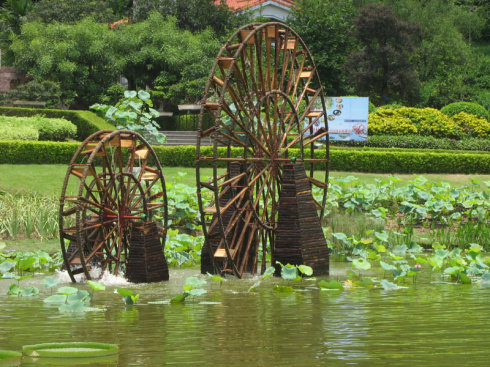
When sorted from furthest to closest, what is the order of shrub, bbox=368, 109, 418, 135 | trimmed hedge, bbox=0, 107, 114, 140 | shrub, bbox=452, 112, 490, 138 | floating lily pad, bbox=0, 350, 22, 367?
shrub, bbox=452, 112, 490, 138, shrub, bbox=368, 109, 418, 135, trimmed hedge, bbox=0, 107, 114, 140, floating lily pad, bbox=0, 350, 22, 367

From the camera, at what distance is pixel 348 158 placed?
21953 millimetres

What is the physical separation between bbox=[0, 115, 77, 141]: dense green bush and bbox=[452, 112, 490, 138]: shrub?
14.5 metres

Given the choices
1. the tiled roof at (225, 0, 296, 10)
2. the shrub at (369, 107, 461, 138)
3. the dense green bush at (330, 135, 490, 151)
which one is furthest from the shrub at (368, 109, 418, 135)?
the tiled roof at (225, 0, 296, 10)

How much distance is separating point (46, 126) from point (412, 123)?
13293 millimetres

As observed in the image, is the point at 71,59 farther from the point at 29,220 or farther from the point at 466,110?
the point at 29,220

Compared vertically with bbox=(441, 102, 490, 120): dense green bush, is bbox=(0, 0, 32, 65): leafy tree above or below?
above

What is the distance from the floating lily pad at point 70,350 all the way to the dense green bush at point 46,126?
19.0 metres

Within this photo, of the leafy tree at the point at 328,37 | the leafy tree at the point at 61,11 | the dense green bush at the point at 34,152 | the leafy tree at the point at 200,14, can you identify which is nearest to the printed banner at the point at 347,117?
the dense green bush at the point at 34,152

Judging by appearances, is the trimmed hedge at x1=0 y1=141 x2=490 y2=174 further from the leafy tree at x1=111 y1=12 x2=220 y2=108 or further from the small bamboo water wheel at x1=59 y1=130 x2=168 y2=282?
the small bamboo water wheel at x1=59 y1=130 x2=168 y2=282

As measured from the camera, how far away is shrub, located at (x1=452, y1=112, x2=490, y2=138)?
99.1 feet

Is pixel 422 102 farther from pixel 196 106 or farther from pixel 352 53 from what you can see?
pixel 196 106

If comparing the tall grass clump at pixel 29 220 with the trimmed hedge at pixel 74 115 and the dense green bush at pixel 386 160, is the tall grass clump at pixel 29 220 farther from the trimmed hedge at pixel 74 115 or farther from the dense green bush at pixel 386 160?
the trimmed hedge at pixel 74 115

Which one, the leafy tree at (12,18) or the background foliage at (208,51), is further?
the leafy tree at (12,18)

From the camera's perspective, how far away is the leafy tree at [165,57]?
105ft
